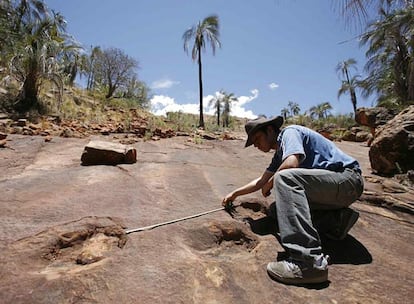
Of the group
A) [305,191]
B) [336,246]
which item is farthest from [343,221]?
[305,191]

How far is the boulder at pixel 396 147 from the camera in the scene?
4.19 metres

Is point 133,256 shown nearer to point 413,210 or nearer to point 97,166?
point 97,166

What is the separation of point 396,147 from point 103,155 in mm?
3929

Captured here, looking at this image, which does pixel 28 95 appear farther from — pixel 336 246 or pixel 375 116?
pixel 375 116

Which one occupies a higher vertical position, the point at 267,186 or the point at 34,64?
the point at 34,64

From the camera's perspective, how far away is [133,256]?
160 cm

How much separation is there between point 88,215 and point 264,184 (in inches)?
49.4

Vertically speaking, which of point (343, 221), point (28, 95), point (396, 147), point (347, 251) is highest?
point (28, 95)

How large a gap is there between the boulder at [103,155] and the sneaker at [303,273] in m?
2.53

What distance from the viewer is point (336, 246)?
77.0 inches

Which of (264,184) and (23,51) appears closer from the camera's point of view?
(264,184)

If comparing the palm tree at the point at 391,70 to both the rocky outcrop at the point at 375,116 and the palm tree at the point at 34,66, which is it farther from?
the palm tree at the point at 34,66

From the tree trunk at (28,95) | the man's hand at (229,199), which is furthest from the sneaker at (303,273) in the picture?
the tree trunk at (28,95)

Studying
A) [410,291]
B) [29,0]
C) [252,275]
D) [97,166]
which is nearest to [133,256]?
[252,275]
